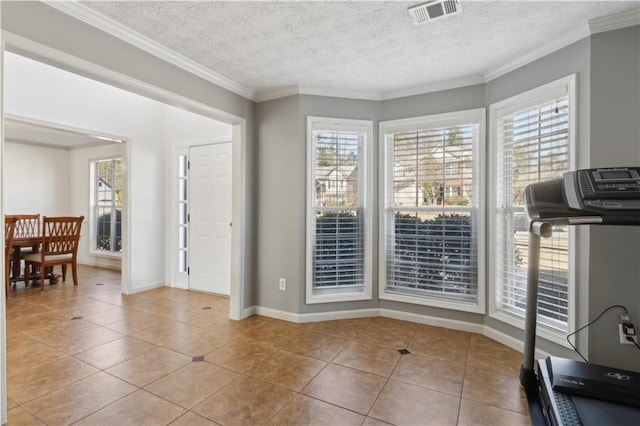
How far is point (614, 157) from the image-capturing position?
2.15 meters

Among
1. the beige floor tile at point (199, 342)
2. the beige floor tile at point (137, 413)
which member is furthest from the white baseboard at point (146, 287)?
the beige floor tile at point (137, 413)

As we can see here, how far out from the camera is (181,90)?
2.78 metres

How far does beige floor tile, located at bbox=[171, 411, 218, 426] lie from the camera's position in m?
1.82

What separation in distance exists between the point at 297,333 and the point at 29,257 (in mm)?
4547

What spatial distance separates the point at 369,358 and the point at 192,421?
4.51 feet

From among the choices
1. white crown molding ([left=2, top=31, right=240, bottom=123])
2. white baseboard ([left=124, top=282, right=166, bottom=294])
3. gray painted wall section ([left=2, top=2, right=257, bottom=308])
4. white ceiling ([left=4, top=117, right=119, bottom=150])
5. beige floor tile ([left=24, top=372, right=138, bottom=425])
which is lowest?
beige floor tile ([left=24, top=372, right=138, bottom=425])

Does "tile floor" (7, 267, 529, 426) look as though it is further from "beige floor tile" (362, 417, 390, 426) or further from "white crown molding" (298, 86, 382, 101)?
"white crown molding" (298, 86, 382, 101)

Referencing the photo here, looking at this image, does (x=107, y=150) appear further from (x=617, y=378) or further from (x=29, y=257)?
(x=617, y=378)

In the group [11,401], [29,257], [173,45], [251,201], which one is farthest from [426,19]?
[29,257]

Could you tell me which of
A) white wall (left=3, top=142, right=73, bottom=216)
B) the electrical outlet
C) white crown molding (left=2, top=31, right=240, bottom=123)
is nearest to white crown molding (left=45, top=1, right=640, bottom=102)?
white crown molding (left=2, top=31, right=240, bottom=123)

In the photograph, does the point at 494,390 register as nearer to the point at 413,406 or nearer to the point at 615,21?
the point at 413,406

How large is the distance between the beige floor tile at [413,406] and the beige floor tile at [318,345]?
628 mm

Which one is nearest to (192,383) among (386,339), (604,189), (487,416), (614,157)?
(386,339)

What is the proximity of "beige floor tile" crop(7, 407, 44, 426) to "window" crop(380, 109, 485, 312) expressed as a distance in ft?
9.62
